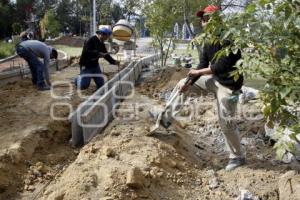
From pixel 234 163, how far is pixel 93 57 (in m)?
5.01

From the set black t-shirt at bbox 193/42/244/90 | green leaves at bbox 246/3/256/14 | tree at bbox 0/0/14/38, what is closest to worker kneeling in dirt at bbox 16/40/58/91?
black t-shirt at bbox 193/42/244/90

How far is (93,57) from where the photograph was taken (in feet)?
31.7

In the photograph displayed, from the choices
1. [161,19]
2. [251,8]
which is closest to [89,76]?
[161,19]

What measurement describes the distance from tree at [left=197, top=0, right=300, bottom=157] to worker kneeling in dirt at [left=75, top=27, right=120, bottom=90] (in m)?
6.65

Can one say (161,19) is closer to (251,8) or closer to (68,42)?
(251,8)

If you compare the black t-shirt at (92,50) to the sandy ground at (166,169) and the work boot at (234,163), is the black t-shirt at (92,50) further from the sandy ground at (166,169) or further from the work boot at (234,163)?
the work boot at (234,163)

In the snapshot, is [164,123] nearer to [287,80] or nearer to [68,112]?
[68,112]

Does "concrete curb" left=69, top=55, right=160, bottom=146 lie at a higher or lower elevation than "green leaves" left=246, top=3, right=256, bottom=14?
lower

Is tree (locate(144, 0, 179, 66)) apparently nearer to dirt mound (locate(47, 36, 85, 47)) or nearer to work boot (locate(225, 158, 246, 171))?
work boot (locate(225, 158, 246, 171))

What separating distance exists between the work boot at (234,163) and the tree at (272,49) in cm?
263

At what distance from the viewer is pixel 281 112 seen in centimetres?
275

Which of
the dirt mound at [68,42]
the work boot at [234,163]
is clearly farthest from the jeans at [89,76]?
the dirt mound at [68,42]

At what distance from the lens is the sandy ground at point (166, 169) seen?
452 cm

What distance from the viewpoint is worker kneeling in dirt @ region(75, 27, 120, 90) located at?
951 cm
